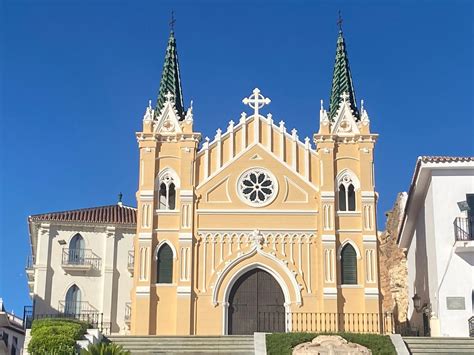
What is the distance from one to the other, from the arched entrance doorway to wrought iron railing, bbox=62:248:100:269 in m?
15.2

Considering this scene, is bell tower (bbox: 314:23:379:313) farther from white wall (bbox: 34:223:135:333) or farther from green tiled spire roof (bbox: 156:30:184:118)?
white wall (bbox: 34:223:135:333)

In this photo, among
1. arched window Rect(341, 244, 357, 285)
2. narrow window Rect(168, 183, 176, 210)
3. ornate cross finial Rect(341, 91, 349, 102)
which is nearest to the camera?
arched window Rect(341, 244, 357, 285)

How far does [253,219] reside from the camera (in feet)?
131

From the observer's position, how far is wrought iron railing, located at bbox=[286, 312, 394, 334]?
37906 millimetres

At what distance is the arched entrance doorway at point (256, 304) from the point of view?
38.8m

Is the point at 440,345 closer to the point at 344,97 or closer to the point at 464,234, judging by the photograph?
the point at 464,234

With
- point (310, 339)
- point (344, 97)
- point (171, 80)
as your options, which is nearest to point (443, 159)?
point (344, 97)

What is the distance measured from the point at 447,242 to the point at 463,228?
2.98 feet

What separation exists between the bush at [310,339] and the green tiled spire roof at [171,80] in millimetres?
14814

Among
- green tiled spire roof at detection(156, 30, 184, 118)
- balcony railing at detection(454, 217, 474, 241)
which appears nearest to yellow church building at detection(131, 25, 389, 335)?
green tiled spire roof at detection(156, 30, 184, 118)

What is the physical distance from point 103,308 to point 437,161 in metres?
22.4

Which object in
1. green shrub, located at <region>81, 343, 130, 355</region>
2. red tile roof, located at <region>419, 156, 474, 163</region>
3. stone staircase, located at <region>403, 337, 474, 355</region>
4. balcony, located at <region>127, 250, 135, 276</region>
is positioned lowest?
green shrub, located at <region>81, 343, 130, 355</region>

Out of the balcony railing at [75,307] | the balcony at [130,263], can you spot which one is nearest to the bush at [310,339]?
the balcony railing at [75,307]

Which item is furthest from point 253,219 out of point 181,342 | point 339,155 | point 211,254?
point 181,342
